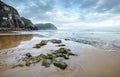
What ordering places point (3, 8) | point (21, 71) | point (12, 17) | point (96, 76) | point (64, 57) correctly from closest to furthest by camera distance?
point (96, 76) → point (21, 71) → point (64, 57) → point (12, 17) → point (3, 8)

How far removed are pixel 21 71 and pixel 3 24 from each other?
69.5 meters

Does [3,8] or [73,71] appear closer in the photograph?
[73,71]

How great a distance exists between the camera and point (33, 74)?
5227 mm

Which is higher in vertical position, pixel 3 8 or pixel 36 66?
pixel 3 8

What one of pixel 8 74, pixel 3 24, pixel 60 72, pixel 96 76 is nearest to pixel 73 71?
pixel 60 72

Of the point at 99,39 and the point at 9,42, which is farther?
the point at 99,39

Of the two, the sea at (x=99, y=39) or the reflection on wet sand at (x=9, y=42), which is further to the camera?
the sea at (x=99, y=39)

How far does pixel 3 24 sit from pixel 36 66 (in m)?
69.2

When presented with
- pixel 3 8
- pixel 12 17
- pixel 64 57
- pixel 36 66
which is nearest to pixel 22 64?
pixel 36 66

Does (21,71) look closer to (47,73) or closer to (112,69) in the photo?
(47,73)

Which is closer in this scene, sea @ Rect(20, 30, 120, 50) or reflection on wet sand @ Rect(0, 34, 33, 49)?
reflection on wet sand @ Rect(0, 34, 33, 49)

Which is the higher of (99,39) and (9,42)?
(99,39)

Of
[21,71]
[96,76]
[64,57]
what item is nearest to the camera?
[96,76]

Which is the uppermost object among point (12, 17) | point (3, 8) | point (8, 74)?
point (3, 8)
